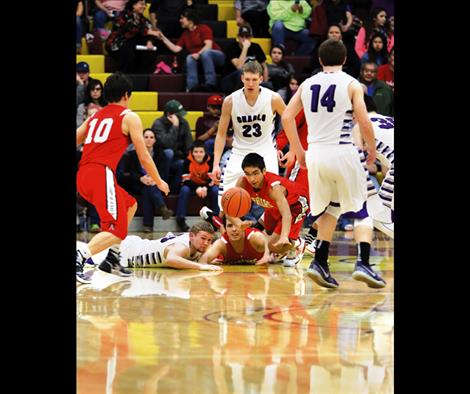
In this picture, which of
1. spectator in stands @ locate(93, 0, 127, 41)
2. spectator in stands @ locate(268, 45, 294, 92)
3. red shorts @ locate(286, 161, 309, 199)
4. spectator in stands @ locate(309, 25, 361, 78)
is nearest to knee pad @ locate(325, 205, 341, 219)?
red shorts @ locate(286, 161, 309, 199)

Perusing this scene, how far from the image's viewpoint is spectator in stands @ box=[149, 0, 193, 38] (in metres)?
16.4

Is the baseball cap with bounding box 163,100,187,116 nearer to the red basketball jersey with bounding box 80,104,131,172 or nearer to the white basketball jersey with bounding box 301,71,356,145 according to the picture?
the red basketball jersey with bounding box 80,104,131,172

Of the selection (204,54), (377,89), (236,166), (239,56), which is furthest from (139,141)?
(239,56)

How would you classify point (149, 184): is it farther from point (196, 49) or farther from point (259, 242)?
point (259, 242)

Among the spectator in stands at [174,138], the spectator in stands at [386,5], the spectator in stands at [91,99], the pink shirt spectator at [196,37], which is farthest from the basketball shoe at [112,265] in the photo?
the spectator in stands at [386,5]

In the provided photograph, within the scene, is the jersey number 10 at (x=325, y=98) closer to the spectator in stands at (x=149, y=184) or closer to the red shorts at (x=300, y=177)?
the red shorts at (x=300, y=177)

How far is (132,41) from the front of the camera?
15.5 m

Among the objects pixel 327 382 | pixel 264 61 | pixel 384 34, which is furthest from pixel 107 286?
pixel 384 34

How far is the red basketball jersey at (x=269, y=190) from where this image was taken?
928 centimetres

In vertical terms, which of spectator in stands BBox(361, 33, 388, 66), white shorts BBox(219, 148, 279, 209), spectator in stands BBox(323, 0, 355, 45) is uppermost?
spectator in stands BBox(323, 0, 355, 45)

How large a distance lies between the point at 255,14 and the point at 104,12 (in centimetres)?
241

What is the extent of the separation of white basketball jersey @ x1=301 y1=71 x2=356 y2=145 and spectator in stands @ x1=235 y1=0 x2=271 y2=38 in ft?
29.0

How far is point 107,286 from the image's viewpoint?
787 centimetres
